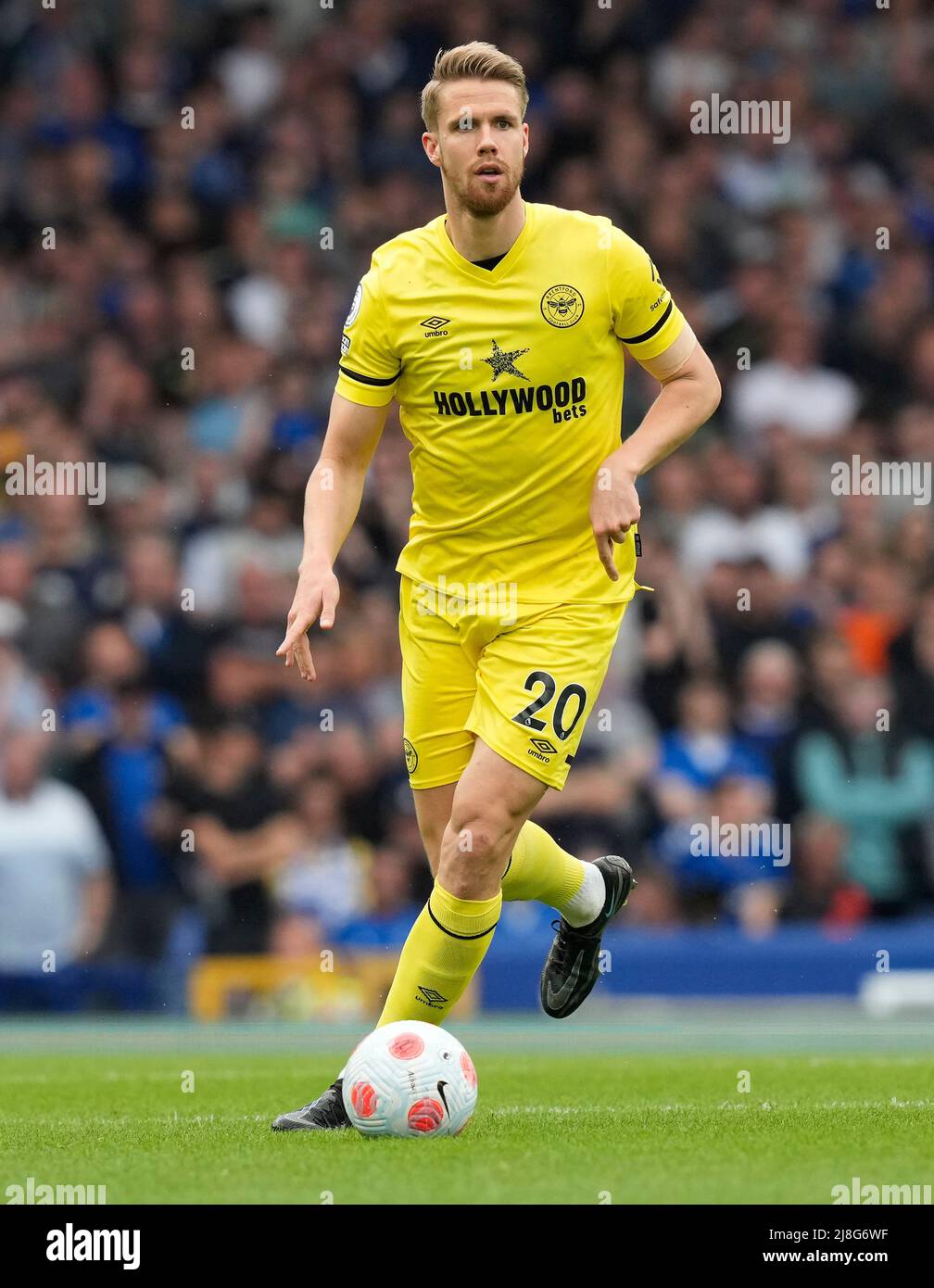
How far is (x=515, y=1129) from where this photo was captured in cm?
675

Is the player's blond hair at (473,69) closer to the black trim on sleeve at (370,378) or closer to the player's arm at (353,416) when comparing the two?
the player's arm at (353,416)

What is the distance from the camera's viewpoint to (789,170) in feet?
55.9

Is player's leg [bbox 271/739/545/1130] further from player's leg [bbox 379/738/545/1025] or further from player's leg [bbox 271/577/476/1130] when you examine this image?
player's leg [bbox 271/577/476/1130]

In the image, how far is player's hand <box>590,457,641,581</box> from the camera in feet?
21.3

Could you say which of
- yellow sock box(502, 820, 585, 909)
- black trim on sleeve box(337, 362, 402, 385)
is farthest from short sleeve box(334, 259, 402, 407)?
yellow sock box(502, 820, 585, 909)

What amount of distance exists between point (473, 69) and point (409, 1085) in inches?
118

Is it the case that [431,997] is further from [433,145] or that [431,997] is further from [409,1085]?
[433,145]

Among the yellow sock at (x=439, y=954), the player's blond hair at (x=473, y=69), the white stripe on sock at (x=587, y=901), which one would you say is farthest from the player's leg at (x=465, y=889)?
the player's blond hair at (x=473, y=69)

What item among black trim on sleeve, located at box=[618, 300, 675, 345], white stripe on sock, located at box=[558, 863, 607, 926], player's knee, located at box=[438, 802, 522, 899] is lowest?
white stripe on sock, located at box=[558, 863, 607, 926]

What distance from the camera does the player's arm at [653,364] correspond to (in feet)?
21.9

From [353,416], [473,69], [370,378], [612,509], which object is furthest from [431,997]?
[473,69]

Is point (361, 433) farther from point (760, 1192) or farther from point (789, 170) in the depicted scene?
point (789, 170)

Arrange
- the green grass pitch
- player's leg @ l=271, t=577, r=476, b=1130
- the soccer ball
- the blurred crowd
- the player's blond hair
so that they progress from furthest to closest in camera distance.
A: 1. the blurred crowd
2. player's leg @ l=271, t=577, r=476, b=1130
3. the player's blond hair
4. the soccer ball
5. the green grass pitch
